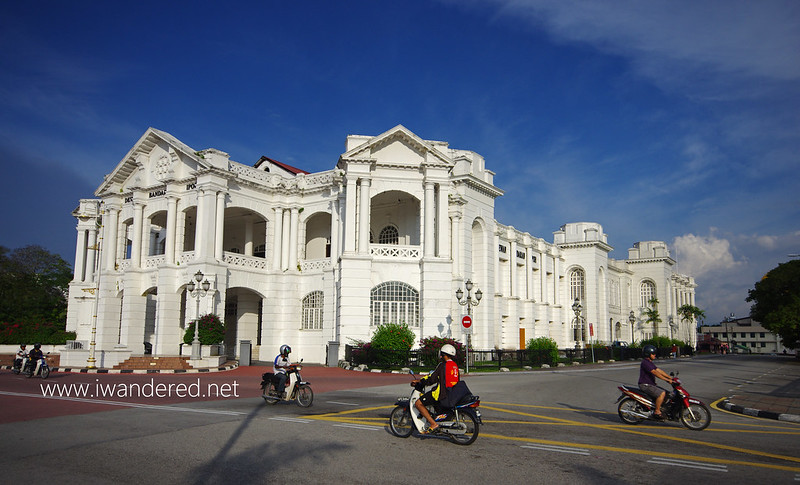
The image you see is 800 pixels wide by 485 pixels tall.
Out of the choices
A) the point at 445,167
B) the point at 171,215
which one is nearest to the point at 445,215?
the point at 445,167

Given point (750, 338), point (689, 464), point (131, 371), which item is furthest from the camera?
point (750, 338)

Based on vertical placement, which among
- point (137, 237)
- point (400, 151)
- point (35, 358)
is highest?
point (400, 151)

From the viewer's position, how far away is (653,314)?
2926 inches

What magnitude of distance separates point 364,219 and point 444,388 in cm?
2308

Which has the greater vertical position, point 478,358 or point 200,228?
point 200,228

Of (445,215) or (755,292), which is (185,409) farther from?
(755,292)

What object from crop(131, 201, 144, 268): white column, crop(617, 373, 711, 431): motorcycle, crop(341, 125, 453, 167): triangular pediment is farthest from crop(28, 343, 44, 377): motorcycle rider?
crop(617, 373, 711, 431): motorcycle

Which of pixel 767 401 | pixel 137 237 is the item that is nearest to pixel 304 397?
pixel 767 401

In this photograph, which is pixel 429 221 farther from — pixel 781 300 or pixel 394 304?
pixel 781 300

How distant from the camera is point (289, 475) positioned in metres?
6.94

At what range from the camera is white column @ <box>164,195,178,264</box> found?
3459 cm

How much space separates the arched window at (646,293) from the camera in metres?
77.7

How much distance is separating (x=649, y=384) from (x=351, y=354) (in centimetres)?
1980

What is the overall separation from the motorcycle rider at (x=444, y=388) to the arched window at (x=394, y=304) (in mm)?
22264
